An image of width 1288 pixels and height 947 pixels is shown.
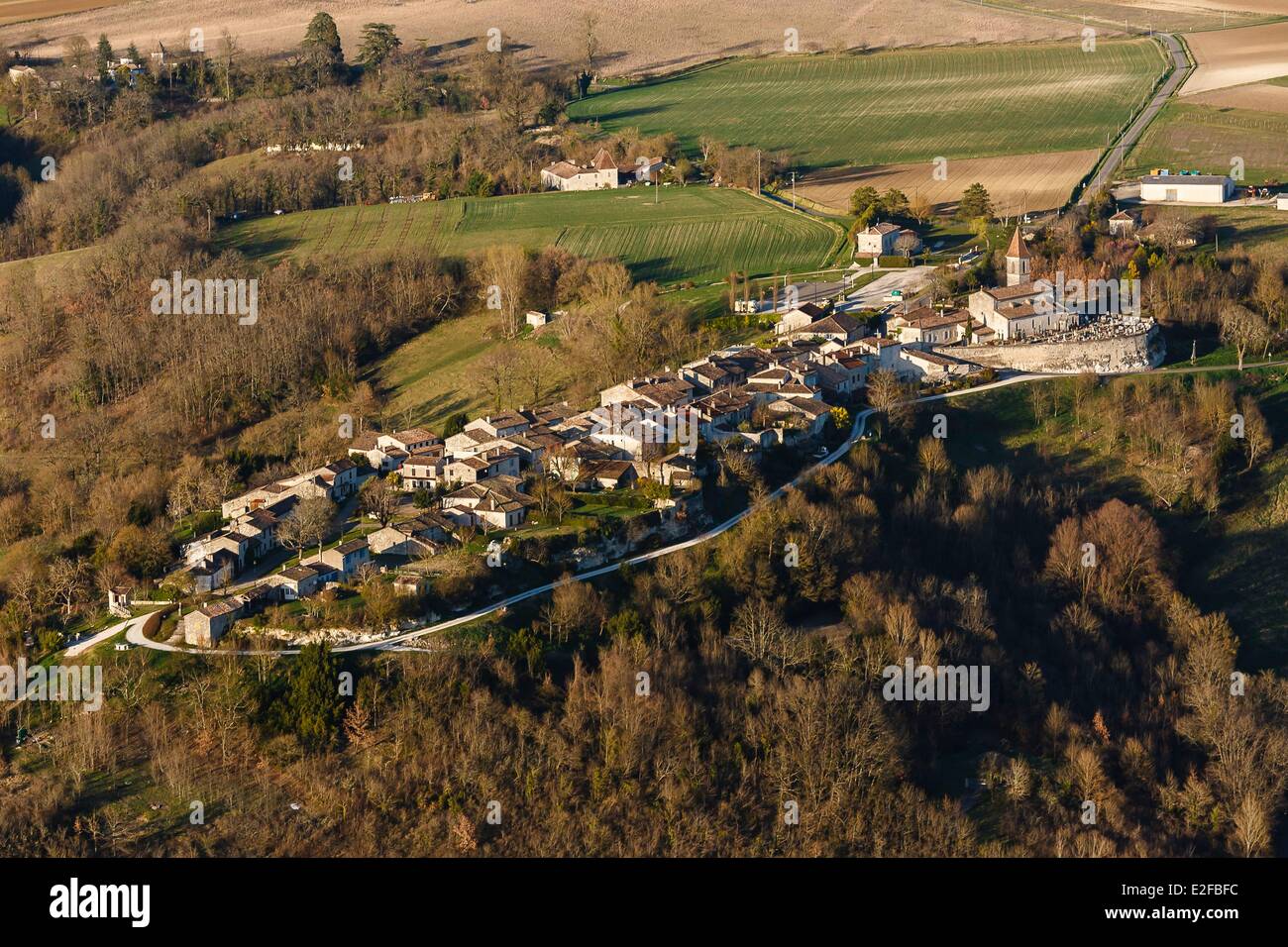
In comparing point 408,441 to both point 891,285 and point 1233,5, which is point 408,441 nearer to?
point 891,285

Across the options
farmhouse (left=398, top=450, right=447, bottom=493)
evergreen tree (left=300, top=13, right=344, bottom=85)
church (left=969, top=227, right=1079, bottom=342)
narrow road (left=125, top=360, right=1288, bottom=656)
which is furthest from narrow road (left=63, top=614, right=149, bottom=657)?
evergreen tree (left=300, top=13, right=344, bottom=85)

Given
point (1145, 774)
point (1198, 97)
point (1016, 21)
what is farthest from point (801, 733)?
point (1016, 21)

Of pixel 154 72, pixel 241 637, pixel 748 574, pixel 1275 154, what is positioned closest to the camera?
pixel 241 637

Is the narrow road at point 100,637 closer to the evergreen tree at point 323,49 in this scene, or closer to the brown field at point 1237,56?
the evergreen tree at point 323,49

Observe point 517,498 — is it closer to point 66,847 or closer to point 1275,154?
point 66,847

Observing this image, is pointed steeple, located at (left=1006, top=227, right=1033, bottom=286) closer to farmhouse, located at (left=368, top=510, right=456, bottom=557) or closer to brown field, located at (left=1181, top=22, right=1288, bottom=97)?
farmhouse, located at (left=368, top=510, right=456, bottom=557)

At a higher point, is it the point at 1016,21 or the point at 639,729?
the point at 1016,21

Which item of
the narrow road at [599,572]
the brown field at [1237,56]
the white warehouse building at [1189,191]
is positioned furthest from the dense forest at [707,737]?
the brown field at [1237,56]
